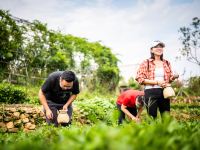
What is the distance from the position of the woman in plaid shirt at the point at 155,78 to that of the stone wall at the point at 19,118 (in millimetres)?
4314

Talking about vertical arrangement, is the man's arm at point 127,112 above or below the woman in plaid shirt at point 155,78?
below

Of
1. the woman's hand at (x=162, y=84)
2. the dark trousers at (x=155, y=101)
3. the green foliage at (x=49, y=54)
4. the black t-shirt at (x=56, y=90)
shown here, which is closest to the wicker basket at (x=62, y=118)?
the black t-shirt at (x=56, y=90)

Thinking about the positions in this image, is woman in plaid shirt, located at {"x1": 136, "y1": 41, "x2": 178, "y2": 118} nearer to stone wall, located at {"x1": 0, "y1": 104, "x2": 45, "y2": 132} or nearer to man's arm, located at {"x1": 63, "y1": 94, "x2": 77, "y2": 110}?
man's arm, located at {"x1": 63, "y1": 94, "x2": 77, "y2": 110}

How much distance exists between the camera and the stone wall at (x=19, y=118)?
8.05 m

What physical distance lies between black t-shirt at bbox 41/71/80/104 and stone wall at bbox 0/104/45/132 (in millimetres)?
3001

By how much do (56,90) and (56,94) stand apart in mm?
105

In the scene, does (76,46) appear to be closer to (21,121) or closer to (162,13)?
(162,13)

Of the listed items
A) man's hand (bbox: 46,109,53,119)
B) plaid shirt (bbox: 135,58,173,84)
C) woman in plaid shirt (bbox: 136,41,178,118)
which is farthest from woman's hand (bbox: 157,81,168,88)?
man's hand (bbox: 46,109,53,119)

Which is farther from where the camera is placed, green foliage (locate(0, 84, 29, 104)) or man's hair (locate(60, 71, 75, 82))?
green foliage (locate(0, 84, 29, 104))

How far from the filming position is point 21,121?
27.4ft

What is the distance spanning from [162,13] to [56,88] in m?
12.4

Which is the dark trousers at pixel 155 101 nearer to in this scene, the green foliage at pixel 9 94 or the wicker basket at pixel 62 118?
the wicker basket at pixel 62 118

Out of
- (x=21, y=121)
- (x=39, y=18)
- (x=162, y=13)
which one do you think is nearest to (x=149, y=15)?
(x=162, y=13)

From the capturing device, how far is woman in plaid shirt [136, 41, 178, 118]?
193 inches
